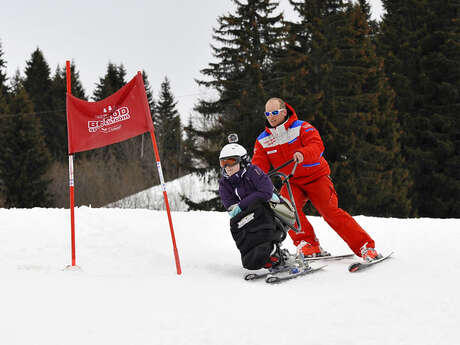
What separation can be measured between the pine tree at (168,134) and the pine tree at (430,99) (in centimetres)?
1421

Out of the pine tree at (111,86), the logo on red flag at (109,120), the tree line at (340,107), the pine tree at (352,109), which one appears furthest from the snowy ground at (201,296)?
the pine tree at (111,86)

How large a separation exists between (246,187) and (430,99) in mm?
24959

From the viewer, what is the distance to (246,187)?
4746 mm

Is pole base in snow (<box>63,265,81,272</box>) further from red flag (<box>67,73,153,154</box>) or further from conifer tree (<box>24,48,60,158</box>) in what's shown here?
conifer tree (<box>24,48,60,158</box>)

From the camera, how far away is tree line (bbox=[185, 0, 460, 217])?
20.6m

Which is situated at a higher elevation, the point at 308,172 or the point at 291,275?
the point at 308,172

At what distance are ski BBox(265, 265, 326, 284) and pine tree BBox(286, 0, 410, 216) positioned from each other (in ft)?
55.9

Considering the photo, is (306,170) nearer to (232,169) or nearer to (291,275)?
(232,169)

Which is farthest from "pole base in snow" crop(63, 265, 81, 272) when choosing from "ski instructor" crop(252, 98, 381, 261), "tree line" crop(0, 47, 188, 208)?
"tree line" crop(0, 47, 188, 208)

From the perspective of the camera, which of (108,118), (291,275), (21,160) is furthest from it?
(21,160)

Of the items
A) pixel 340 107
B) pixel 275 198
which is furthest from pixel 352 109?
pixel 275 198

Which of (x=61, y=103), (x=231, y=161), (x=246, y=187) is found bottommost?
(x=246, y=187)

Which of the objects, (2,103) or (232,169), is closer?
(232,169)

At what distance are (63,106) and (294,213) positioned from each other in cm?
4336
